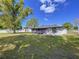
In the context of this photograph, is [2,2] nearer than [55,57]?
No

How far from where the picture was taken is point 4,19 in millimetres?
30188

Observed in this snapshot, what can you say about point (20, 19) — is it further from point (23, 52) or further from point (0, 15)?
point (23, 52)

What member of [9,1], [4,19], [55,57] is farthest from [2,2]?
[55,57]

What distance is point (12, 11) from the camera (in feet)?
99.5

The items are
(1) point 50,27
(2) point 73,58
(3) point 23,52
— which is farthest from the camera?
(1) point 50,27

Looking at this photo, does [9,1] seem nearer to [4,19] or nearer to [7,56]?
[4,19]

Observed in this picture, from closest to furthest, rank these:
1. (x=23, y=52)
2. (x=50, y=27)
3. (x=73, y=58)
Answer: (x=73, y=58) < (x=23, y=52) < (x=50, y=27)

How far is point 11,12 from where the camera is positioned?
30.2 metres

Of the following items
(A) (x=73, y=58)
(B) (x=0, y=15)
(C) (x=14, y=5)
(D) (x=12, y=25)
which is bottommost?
(A) (x=73, y=58)

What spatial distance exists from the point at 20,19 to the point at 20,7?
100 inches

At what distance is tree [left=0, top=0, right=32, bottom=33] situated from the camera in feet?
98.1

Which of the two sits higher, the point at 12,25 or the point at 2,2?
the point at 2,2

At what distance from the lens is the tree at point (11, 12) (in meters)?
29.9

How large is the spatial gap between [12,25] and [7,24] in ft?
3.44
